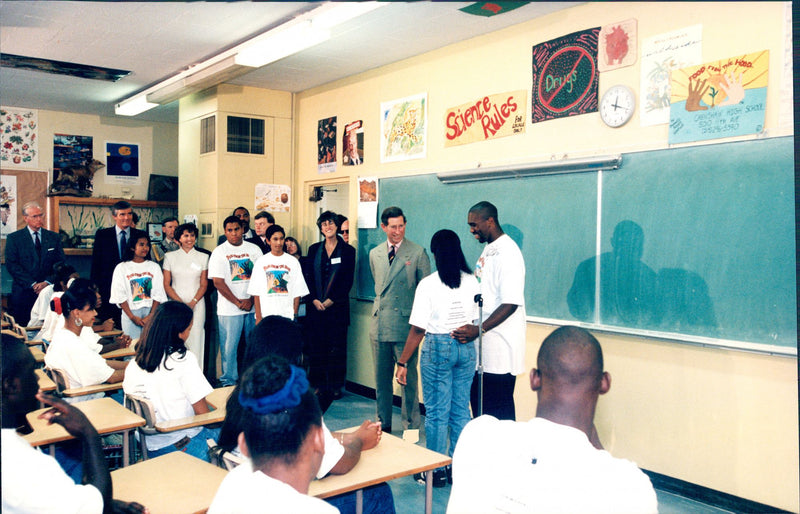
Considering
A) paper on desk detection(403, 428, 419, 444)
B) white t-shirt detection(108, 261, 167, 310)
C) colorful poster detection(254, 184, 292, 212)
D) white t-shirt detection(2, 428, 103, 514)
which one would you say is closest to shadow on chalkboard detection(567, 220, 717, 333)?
paper on desk detection(403, 428, 419, 444)

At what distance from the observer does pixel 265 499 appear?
46.3 inches

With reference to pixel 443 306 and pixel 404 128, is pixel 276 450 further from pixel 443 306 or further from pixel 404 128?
pixel 404 128

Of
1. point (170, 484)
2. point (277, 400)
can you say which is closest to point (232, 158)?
point (170, 484)

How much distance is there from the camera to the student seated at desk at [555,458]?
3.73ft

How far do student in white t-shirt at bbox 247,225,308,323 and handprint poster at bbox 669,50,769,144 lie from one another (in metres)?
2.86

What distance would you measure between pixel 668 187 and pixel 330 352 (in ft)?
10.2

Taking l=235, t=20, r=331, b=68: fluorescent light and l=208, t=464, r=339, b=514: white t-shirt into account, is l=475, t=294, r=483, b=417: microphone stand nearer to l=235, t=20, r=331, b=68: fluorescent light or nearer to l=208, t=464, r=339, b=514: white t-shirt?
l=208, t=464, r=339, b=514: white t-shirt

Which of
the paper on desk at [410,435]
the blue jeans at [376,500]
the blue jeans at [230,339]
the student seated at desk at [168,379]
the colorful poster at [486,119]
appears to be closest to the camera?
the blue jeans at [376,500]

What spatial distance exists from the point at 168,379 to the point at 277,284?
84.5 inches

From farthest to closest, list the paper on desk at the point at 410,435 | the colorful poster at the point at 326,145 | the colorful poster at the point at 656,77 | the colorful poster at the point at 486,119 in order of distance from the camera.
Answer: the colorful poster at the point at 326,145 → the colorful poster at the point at 486,119 → the colorful poster at the point at 656,77 → the paper on desk at the point at 410,435

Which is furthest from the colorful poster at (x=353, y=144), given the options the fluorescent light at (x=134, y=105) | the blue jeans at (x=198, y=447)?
the blue jeans at (x=198, y=447)

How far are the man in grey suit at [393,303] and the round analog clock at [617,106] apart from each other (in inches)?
56.2

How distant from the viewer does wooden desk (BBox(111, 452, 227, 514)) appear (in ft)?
5.58

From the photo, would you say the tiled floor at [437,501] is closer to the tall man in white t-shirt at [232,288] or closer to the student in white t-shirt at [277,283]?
the student in white t-shirt at [277,283]
